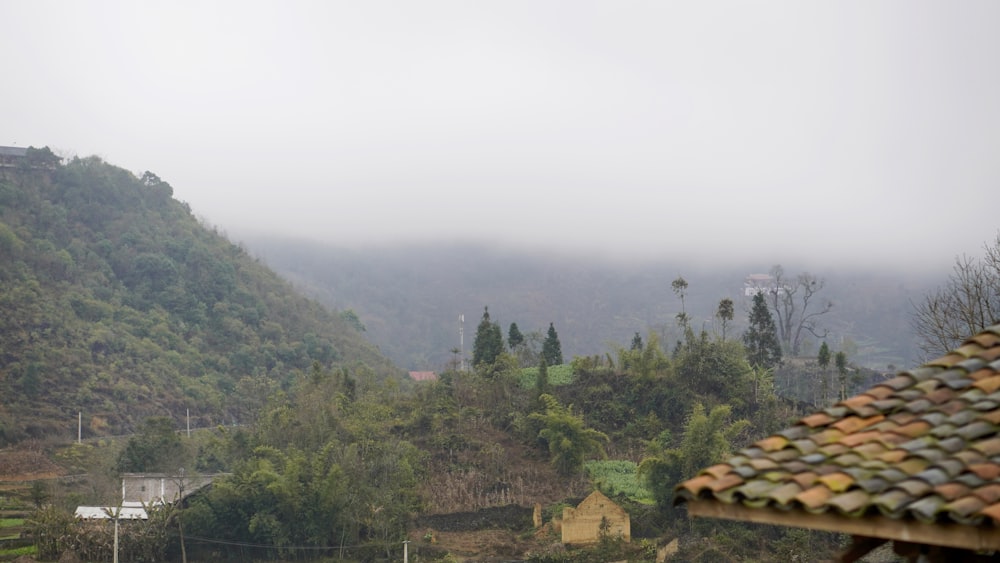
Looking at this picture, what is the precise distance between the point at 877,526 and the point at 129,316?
1435 inches

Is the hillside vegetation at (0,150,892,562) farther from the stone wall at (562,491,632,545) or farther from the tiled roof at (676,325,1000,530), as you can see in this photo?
the tiled roof at (676,325,1000,530)

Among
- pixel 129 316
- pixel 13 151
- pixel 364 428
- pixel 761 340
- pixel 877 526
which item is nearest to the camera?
pixel 877 526

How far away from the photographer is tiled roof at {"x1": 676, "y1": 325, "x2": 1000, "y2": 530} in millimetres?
2070

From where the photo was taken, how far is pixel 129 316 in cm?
3547

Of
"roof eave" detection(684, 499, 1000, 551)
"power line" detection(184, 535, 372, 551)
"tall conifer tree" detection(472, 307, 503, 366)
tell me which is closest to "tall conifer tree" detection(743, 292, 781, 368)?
"tall conifer tree" detection(472, 307, 503, 366)

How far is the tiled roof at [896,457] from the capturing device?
2.07 metres

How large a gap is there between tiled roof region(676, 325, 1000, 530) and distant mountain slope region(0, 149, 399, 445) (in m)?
26.2

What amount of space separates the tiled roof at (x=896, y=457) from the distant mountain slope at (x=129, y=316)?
2619 cm

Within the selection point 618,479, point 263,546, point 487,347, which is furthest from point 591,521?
point 487,347

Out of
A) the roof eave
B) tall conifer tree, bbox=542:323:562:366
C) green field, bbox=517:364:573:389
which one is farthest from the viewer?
tall conifer tree, bbox=542:323:562:366

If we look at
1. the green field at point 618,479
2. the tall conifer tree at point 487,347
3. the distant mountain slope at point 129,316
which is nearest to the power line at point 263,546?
the green field at point 618,479

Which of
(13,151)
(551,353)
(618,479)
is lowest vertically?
(618,479)

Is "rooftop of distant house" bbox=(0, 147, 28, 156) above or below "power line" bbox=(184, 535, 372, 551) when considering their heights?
above

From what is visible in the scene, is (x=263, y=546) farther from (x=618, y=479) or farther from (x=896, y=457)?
(x=896, y=457)
